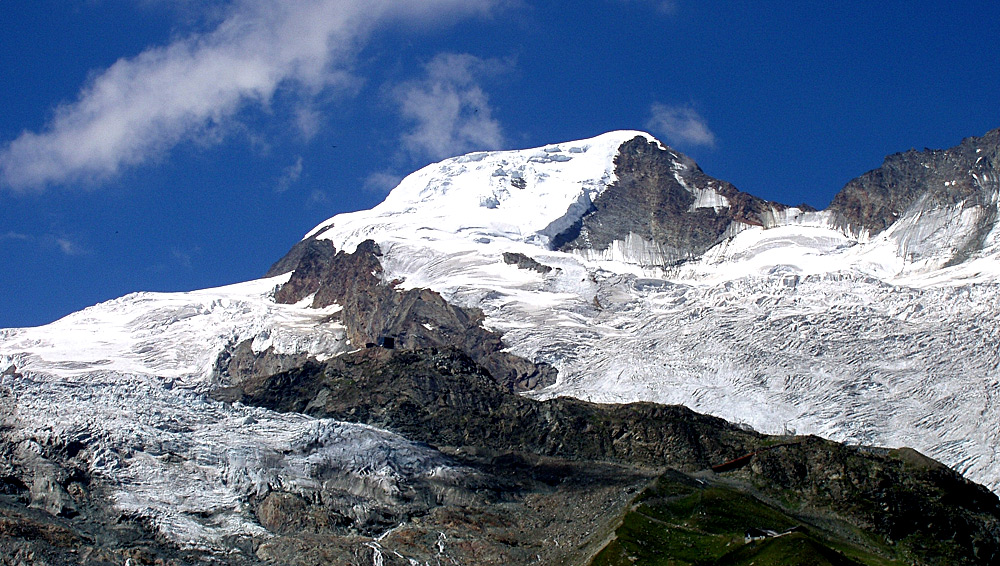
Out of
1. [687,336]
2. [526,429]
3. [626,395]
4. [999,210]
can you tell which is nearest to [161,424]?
[526,429]

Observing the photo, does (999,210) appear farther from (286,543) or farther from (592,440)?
(286,543)

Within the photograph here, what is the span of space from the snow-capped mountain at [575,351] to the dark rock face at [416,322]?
81 cm

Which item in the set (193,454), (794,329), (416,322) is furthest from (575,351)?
(193,454)

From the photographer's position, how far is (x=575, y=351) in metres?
153

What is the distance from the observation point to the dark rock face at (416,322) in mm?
150500

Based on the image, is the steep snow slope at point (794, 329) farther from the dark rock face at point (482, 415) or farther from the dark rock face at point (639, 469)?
the dark rock face at point (482, 415)

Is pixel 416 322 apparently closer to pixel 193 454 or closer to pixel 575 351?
pixel 575 351

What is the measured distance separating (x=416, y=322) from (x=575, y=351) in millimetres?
19885

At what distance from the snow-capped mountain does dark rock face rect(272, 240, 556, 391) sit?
0.81 m

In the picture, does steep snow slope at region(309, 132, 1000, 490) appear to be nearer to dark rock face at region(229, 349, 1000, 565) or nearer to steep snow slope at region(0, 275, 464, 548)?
dark rock face at region(229, 349, 1000, 565)

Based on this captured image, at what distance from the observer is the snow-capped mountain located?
90438 millimetres

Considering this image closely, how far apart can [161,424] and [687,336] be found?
73033 mm

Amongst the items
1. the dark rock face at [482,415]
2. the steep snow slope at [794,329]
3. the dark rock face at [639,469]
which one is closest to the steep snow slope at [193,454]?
the dark rock face at [639,469]

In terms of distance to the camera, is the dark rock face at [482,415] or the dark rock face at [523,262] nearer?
the dark rock face at [482,415]
